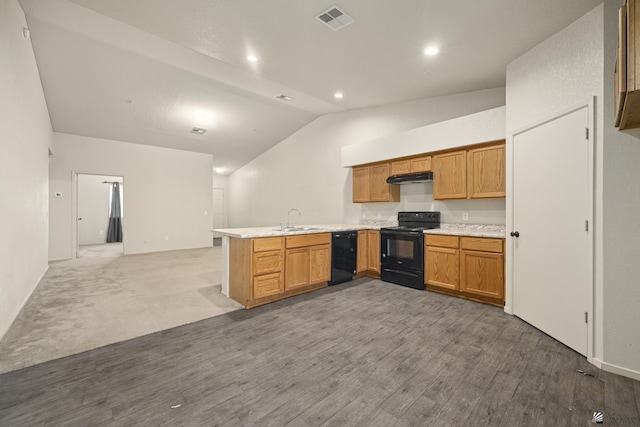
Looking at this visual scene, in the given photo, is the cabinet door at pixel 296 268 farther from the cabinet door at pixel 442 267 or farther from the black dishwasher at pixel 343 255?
the cabinet door at pixel 442 267

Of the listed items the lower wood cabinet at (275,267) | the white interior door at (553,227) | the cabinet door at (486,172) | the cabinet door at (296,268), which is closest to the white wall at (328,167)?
the cabinet door at (486,172)

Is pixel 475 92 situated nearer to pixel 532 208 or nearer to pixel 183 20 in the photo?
pixel 532 208

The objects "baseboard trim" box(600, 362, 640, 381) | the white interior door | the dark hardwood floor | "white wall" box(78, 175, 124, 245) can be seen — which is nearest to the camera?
the dark hardwood floor

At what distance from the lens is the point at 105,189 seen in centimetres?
977

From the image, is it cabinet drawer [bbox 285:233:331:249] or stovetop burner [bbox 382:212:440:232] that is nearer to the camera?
cabinet drawer [bbox 285:233:331:249]

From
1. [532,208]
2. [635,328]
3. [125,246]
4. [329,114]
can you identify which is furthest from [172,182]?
[635,328]

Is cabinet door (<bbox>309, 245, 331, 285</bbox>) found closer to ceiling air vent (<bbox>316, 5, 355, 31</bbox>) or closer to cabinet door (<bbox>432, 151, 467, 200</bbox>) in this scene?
cabinet door (<bbox>432, 151, 467, 200</bbox>)

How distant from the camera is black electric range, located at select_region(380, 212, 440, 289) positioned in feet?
13.4

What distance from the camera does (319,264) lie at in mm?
4117

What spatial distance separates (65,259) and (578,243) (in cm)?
926

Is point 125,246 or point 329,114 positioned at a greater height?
point 329,114

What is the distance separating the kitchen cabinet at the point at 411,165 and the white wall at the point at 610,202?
196cm

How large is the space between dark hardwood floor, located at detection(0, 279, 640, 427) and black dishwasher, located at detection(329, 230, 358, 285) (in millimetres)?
1484

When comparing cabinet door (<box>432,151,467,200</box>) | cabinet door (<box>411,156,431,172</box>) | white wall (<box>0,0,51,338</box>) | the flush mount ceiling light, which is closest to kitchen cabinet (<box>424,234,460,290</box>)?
cabinet door (<box>432,151,467,200</box>)
